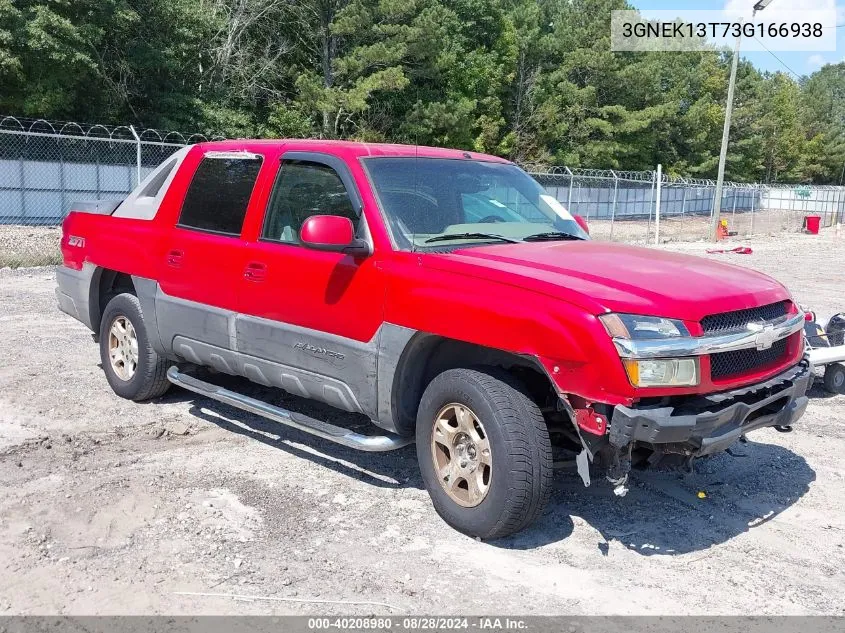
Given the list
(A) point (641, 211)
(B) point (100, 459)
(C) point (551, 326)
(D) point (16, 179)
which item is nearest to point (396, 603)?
(C) point (551, 326)

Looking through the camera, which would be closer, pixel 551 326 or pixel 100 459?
pixel 551 326

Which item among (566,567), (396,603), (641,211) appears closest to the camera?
(396,603)

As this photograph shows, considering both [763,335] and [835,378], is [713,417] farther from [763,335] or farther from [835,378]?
[835,378]

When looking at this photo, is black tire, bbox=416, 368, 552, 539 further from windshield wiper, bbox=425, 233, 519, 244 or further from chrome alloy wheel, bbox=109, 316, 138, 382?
chrome alloy wheel, bbox=109, 316, 138, 382

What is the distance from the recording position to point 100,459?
5.26m

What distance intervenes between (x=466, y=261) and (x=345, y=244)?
0.68 metres

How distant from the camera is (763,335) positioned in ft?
13.5

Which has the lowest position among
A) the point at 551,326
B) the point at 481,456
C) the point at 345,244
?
the point at 481,456

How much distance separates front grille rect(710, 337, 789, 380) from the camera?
3.94 meters

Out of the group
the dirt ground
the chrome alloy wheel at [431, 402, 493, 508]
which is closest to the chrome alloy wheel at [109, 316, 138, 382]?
the dirt ground

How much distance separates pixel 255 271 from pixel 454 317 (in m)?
1.57

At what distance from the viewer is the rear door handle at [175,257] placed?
225 inches

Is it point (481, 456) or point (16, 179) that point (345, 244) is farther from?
point (16, 179)

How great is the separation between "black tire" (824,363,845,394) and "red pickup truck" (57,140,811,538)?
2.95 m
